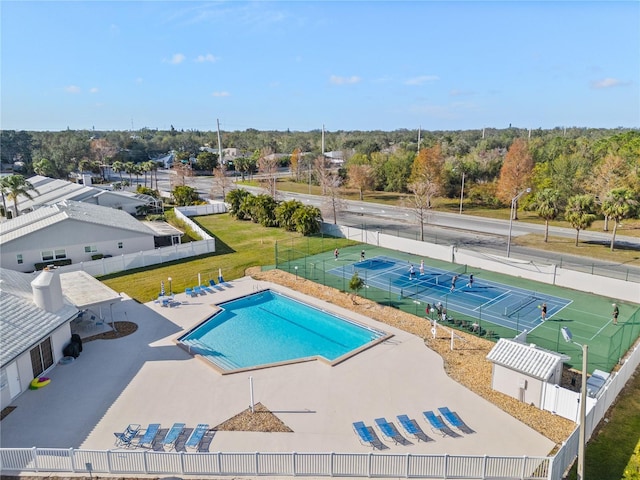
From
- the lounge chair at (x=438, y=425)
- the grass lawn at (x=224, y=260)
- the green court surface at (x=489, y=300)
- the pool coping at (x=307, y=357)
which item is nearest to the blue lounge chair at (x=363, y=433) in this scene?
the lounge chair at (x=438, y=425)

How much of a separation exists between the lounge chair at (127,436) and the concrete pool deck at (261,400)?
28cm

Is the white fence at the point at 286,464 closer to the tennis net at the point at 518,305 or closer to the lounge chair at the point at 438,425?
the lounge chair at the point at 438,425

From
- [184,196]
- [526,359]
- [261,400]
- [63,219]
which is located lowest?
[261,400]

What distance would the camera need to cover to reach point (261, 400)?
18.8 meters

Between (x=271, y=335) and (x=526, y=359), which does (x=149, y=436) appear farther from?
(x=526, y=359)

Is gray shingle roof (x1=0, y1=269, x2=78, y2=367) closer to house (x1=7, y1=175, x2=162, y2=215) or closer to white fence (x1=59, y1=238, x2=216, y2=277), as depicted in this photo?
white fence (x1=59, y1=238, x2=216, y2=277)

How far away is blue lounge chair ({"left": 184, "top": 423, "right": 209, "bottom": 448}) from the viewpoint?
15.9m

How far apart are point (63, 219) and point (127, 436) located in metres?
26.2

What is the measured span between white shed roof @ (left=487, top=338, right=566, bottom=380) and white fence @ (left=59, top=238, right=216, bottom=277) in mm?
29044

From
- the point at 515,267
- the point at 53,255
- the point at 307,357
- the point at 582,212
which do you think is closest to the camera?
the point at 307,357

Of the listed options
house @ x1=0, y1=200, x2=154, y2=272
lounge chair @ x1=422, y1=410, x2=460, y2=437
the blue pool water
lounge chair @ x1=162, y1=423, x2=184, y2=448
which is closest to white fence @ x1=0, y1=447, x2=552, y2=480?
lounge chair @ x1=162, y1=423, x2=184, y2=448

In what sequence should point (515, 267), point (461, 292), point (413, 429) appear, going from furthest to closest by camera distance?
point (515, 267) → point (461, 292) → point (413, 429)

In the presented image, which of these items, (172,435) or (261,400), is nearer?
(172,435)

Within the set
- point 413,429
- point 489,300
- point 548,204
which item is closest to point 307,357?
point 413,429
